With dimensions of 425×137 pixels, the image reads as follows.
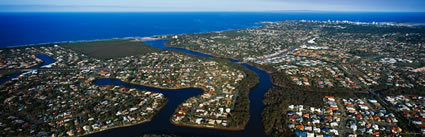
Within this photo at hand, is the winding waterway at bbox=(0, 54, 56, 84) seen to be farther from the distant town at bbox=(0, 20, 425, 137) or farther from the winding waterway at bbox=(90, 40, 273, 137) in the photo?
the winding waterway at bbox=(90, 40, 273, 137)

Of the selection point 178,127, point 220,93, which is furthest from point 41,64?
point 220,93

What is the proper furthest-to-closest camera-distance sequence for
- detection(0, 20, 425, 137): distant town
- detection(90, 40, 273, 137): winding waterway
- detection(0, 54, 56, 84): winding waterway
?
detection(0, 54, 56, 84): winding waterway, detection(0, 20, 425, 137): distant town, detection(90, 40, 273, 137): winding waterway

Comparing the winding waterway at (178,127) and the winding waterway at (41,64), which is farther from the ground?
the winding waterway at (41,64)

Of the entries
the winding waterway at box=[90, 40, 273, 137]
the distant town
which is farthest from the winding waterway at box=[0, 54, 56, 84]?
the winding waterway at box=[90, 40, 273, 137]

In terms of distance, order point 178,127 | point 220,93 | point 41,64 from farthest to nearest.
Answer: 1. point 41,64
2. point 220,93
3. point 178,127

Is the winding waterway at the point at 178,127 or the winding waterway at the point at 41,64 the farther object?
the winding waterway at the point at 41,64

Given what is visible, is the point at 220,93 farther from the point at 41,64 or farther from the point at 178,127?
the point at 41,64

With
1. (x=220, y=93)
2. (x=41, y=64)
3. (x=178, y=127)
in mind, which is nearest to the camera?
(x=178, y=127)

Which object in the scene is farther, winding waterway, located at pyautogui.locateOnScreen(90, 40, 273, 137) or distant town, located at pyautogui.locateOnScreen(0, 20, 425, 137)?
distant town, located at pyautogui.locateOnScreen(0, 20, 425, 137)

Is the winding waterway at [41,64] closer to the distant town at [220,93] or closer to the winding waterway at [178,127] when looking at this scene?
the distant town at [220,93]

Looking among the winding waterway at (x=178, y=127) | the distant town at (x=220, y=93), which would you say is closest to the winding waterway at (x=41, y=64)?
the distant town at (x=220, y=93)

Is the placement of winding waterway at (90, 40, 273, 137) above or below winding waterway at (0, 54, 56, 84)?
below

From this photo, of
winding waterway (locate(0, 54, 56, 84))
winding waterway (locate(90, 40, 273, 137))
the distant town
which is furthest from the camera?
winding waterway (locate(0, 54, 56, 84))
